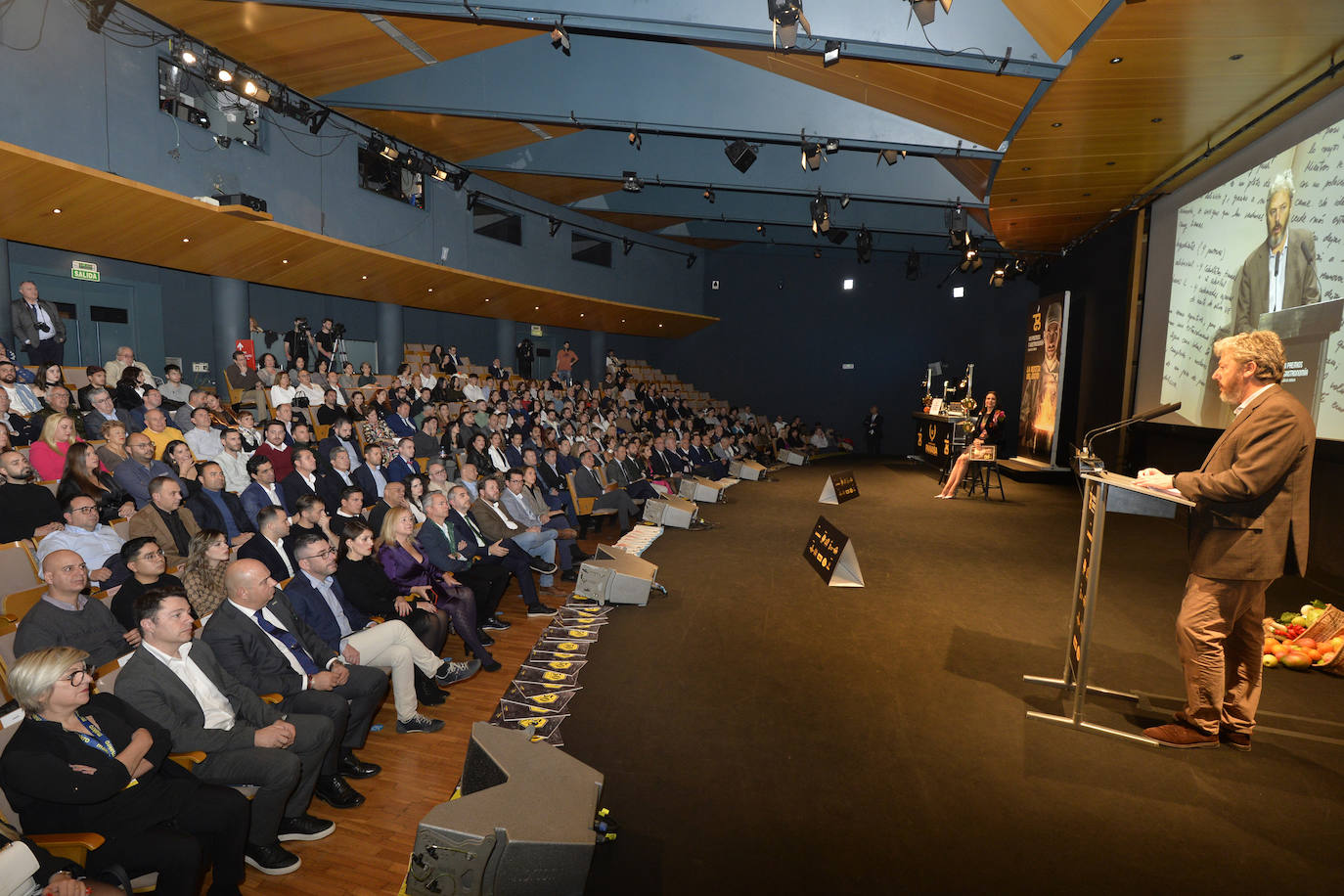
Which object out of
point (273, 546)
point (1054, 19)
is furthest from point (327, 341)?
point (1054, 19)

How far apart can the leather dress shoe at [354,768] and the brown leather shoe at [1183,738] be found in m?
3.67

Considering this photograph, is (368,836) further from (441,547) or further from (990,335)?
(990,335)

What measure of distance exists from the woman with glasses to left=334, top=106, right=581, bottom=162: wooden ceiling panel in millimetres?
8756

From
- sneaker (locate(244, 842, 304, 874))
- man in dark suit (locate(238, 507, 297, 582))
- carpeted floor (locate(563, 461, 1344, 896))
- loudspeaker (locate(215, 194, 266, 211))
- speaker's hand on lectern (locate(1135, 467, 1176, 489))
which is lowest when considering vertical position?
sneaker (locate(244, 842, 304, 874))

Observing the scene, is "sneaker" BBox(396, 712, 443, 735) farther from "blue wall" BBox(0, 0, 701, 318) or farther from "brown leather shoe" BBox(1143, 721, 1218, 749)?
"blue wall" BBox(0, 0, 701, 318)

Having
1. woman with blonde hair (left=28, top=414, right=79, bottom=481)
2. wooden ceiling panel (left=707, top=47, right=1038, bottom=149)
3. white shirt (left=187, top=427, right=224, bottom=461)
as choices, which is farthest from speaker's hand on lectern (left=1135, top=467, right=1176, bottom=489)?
white shirt (left=187, top=427, right=224, bottom=461)

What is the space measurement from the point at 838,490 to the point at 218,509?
738 centimetres

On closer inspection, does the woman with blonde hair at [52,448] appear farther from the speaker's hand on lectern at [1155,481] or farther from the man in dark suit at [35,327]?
the speaker's hand on lectern at [1155,481]

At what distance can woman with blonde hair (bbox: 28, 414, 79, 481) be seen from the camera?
4.95m

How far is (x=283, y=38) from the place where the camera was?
23.9 feet

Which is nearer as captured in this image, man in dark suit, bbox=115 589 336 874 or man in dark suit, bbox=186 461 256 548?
man in dark suit, bbox=115 589 336 874

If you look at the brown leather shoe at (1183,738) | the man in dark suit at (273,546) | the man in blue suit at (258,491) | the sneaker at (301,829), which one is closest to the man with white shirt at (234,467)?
the man in blue suit at (258,491)

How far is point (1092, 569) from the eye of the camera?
3.08 meters

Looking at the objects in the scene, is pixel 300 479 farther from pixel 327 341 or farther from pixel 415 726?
pixel 327 341
